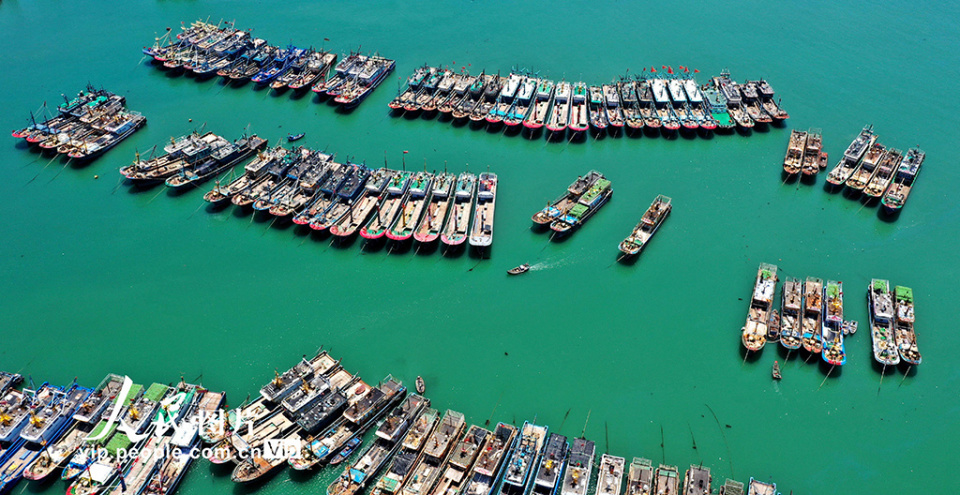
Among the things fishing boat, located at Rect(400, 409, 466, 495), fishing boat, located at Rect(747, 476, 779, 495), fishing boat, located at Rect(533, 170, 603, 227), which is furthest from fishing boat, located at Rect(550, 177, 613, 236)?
fishing boat, located at Rect(747, 476, 779, 495)

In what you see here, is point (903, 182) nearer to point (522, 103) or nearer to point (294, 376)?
point (522, 103)

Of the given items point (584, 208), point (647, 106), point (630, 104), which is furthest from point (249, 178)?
point (647, 106)

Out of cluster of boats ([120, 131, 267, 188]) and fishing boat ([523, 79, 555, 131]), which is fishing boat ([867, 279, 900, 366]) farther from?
cluster of boats ([120, 131, 267, 188])

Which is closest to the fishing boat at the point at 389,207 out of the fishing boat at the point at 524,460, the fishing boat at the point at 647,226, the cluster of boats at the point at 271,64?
the cluster of boats at the point at 271,64

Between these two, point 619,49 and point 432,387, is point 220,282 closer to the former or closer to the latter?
point 432,387

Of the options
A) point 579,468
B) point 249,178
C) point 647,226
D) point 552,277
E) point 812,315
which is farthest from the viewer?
point 249,178

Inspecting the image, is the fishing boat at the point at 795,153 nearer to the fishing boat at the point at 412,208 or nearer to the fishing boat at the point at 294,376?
the fishing boat at the point at 412,208
